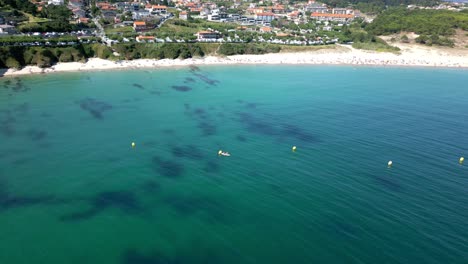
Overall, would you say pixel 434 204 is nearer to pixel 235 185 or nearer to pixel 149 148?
pixel 235 185

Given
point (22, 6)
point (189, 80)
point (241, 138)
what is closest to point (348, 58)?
point (189, 80)

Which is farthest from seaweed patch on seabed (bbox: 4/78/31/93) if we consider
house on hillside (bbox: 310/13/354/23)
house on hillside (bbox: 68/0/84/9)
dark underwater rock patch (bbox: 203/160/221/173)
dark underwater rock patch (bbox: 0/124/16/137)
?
house on hillside (bbox: 310/13/354/23)

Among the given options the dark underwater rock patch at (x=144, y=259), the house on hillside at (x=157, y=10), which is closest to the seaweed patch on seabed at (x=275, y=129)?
the dark underwater rock patch at (x=144, y=259)

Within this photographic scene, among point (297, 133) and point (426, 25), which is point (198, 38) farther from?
point (426, 25)

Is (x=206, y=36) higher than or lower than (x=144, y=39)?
higher

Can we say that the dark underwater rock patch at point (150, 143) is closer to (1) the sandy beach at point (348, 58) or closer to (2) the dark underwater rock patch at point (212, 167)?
(2) the dark underwater rock patch at point (212, 167)
